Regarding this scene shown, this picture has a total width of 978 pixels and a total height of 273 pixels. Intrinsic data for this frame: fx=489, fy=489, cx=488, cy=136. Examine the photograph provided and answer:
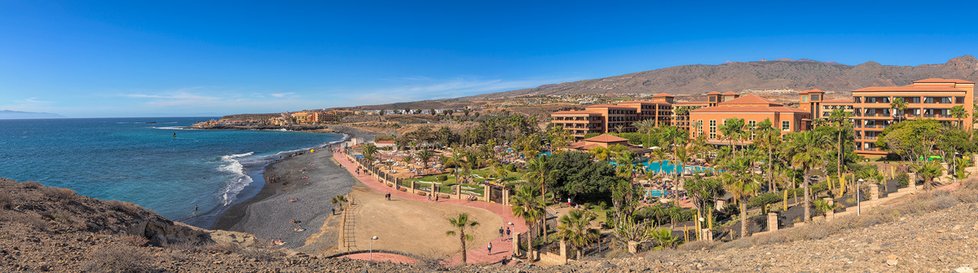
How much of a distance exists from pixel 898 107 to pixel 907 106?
1.71m

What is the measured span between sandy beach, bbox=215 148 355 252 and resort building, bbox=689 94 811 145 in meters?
54.8

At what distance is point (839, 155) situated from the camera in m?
41.5

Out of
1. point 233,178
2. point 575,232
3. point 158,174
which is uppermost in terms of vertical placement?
point 575,232

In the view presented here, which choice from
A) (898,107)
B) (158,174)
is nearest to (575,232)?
(898,107)

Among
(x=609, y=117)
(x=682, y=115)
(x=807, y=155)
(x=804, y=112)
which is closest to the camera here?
(x=807, y=155)

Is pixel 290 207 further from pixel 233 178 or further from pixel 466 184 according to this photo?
pixel 233 178

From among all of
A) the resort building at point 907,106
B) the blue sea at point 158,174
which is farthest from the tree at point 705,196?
the resort building at point 907,106

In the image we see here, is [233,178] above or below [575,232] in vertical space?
below

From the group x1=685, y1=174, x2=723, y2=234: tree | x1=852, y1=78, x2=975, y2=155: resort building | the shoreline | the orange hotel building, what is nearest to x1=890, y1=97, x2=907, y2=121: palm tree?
x1=852, y1=78, x2=975, y2=155: resort building

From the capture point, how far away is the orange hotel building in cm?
5832

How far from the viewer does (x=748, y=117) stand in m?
72.2

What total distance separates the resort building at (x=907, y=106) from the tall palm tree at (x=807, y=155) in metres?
23.7

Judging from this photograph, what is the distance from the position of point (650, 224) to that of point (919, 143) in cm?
3792

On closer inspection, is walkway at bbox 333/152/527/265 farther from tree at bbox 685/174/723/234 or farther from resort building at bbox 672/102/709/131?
resort building at bbox 672/102/709/131
